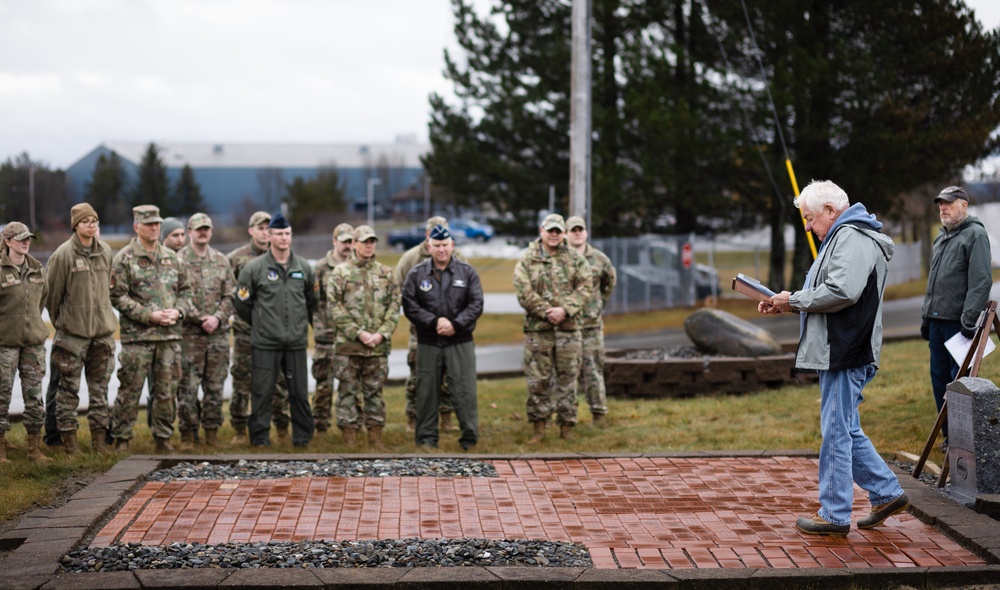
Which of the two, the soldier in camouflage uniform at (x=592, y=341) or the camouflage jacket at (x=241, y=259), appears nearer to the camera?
the camouflage jacket at (x=241, y=259)

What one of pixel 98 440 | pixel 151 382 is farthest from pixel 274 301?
pixel 98 440

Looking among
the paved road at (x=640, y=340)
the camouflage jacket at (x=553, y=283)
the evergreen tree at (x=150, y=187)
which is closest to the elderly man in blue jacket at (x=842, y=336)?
the camouflage jacket at (x=553, y=283)

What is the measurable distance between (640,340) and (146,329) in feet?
48.2

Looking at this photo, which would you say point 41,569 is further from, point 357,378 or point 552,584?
point 357,378

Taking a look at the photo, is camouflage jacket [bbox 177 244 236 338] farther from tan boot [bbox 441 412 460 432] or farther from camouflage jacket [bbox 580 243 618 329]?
camouflage jacket [bbox 580 243 618 329]

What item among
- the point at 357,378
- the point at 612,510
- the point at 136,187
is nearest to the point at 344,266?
the point at 357,378

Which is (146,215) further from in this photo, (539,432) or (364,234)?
(539,432)

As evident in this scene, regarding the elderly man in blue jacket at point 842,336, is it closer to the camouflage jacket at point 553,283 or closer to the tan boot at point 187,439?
the camouflage jacket at point 553,283

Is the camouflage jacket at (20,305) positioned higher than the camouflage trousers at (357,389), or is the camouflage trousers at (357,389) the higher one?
the camouflage jacket at (20,305)

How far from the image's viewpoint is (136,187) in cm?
4759

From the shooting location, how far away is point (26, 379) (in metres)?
9.16

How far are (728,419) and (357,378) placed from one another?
3.86m

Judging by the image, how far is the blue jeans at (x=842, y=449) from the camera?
20.9 feet

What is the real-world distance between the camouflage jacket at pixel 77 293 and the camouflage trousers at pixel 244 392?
146 cm
